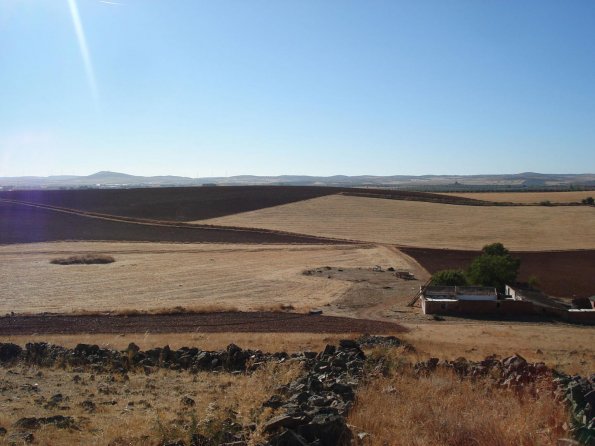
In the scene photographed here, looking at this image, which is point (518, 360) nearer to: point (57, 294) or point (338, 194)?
point (57, 294)

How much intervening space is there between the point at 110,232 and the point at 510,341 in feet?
190

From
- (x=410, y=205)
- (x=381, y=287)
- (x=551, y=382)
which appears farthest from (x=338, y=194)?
(x=551, y=382)

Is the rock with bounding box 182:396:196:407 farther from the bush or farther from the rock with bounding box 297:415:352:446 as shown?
the bush

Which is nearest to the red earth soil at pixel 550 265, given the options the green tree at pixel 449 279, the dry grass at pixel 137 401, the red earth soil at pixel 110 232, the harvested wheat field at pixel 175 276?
the harvested wheat field at pixel 175 276

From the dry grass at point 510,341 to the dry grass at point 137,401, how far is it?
7.47 metres

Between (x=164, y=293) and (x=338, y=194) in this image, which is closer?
(x=164, y=293)

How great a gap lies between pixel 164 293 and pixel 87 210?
59.4 meters

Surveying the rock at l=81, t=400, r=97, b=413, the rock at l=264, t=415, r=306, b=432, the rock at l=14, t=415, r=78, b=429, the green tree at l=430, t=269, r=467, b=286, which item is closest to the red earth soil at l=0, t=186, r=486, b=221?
the green tree at l=430, t=269, r=467, b=286

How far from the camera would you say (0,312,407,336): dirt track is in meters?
26.4

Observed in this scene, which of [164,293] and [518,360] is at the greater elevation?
[518,360]

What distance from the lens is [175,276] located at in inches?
1750

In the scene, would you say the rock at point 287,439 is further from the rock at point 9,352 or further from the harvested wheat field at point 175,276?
the harvested wheat field at point 175,276

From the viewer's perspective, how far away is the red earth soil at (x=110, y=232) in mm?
67250

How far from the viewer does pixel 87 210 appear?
91.6 m
